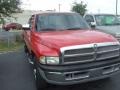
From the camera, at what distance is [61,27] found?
311 inches

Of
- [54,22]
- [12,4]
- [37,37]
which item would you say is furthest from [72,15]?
[12,4]

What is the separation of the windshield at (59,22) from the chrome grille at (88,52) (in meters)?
1.64

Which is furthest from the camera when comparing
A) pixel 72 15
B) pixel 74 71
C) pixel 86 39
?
pixel 72 15

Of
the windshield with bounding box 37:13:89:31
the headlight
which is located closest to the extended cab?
the windshield with bounding box 37:13:89:31

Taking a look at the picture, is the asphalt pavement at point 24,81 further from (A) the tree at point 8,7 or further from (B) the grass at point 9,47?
(A) the tree at point 8,7

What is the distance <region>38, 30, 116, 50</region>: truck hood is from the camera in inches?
248

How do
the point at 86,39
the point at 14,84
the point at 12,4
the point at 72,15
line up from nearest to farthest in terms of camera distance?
the point at 86,39
the point at 14,84
the point at 72,15
the point at 12,4

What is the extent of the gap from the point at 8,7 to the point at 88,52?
45.6 feet

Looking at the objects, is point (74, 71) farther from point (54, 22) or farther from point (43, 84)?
point (54, 22)

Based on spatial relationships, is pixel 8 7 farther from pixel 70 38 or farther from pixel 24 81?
pixel 70 38

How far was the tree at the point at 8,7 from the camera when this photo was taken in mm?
19094

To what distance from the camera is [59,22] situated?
809 centimetres

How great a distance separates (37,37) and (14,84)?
5.09 ft

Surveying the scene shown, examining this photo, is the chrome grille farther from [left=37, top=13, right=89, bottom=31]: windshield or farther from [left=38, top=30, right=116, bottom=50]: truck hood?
[left=37, top=13, right=89, bottom=31]: windshield
